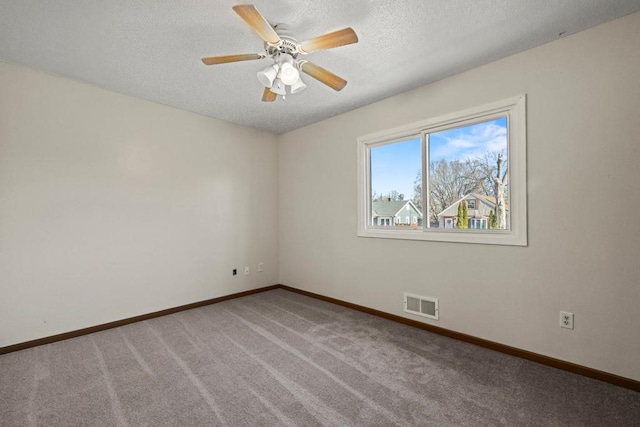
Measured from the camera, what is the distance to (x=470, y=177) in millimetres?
2803

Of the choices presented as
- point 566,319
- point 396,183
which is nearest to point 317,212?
point 396,183

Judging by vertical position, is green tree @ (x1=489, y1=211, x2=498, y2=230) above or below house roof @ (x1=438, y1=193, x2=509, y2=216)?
below

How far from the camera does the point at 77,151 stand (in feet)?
9.48

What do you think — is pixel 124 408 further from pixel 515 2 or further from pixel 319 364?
pixel 515 2

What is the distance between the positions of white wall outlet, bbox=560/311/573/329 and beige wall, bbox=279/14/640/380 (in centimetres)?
4

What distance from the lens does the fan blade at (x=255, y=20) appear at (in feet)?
4.94

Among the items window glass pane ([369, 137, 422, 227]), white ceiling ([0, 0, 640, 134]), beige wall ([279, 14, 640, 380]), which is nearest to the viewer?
white ceiling ([0, 0, 640, 134])

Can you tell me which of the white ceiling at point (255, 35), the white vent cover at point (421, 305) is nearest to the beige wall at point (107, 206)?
the white ceiling at point (255, 35)

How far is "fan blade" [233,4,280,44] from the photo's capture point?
1.50m

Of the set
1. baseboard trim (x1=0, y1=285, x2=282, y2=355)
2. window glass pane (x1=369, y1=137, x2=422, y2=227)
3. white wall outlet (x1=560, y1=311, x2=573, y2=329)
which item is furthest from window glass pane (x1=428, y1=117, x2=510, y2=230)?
baseboard trim (x1=0, y1=285, x2=282, y2=355)

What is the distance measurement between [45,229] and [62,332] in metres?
1.02

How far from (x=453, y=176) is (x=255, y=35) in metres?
2.22

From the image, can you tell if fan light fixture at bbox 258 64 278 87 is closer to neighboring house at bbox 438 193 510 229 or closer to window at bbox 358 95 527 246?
window at bbox 358 95 527 246

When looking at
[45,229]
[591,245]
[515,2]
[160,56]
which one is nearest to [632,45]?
[515,2]
